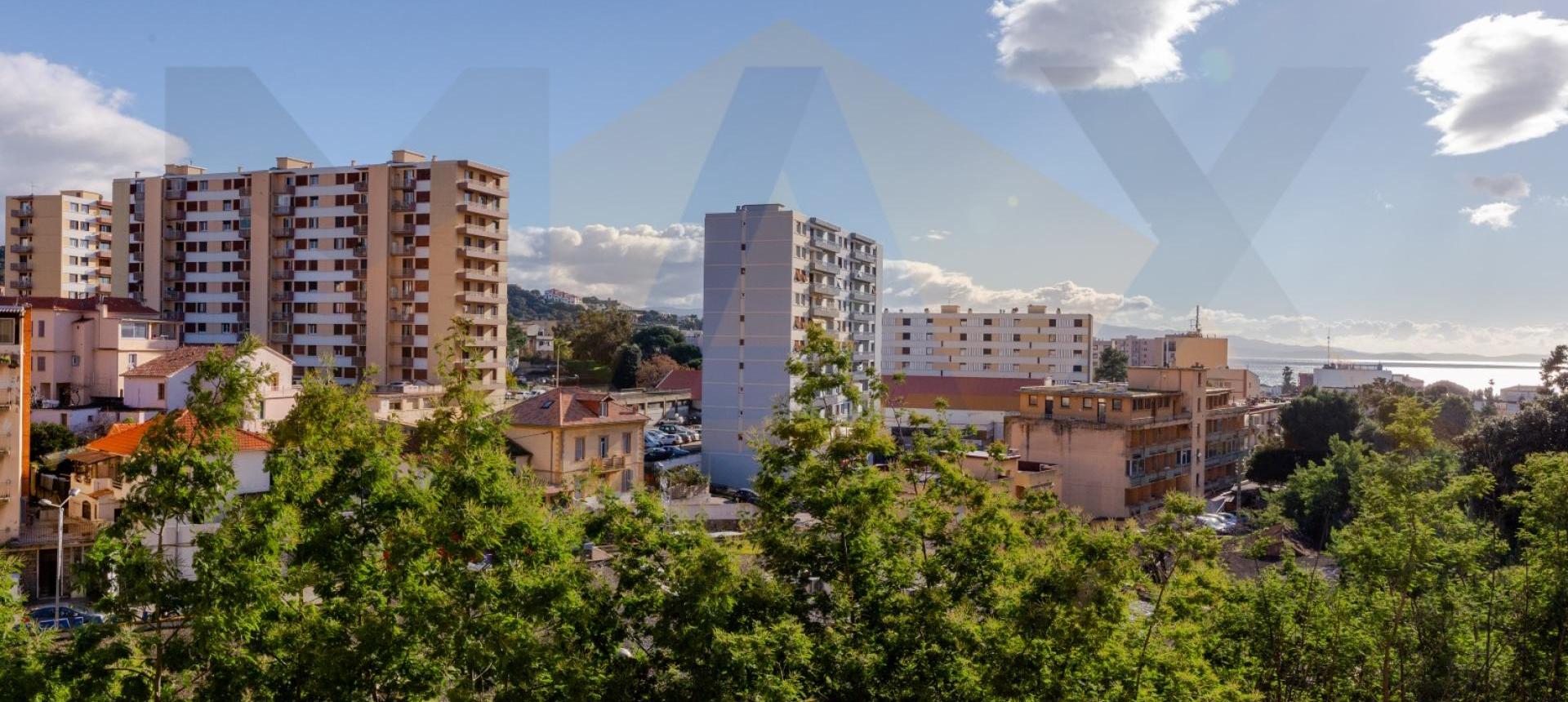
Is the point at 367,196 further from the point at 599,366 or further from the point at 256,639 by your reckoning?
the point at 256,639

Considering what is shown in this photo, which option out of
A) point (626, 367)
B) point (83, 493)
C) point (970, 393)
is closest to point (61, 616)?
point (83, 493)

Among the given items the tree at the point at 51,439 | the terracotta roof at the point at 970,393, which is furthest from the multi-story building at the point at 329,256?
the terracotta roof at the point at 970,393

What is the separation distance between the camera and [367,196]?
154 feet

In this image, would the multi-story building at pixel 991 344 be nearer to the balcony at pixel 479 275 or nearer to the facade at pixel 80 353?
the balcony at pixel 479 275

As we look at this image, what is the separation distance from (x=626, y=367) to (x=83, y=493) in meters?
40.7

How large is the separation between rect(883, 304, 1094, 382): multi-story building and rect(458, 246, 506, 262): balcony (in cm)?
3461

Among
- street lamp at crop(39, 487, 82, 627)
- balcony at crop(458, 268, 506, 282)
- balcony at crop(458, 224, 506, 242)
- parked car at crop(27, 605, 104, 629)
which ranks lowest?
parked car at crop(27, 605, 104, 629)

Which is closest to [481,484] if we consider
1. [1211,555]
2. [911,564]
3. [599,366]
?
[911,564]

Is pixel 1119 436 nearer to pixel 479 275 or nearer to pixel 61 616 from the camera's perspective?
pixel 61 616

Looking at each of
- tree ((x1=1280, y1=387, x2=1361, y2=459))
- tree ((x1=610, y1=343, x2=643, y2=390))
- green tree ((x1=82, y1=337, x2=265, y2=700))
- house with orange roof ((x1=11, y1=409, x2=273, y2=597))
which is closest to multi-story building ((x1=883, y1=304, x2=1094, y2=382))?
tree ((x1=610, y1=343, x2=643, y2=390))

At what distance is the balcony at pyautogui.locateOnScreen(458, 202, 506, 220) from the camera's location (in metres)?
45.8

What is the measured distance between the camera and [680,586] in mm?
8852

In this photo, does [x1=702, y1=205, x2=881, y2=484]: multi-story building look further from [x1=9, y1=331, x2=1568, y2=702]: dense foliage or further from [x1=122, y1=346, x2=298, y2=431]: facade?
[x1=9, y1=331, x2=1568, y2=702]: dense foliage

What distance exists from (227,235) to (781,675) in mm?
50518
